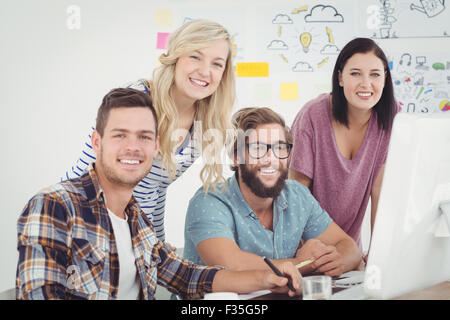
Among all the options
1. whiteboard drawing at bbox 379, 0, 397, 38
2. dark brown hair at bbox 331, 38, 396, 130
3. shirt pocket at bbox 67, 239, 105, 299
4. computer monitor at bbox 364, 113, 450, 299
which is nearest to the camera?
computer monitor at bbox 364, 113, 450, 299

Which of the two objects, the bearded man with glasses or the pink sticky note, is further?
the pink sticky note

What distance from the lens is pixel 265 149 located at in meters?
1.58

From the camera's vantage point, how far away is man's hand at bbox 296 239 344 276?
135cm

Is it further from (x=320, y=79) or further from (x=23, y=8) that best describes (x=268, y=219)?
(x=23, y=8)

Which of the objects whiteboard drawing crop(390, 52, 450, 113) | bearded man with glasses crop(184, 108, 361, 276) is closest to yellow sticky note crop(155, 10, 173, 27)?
whiteboard drawing crop(390, 52, 450, 113)

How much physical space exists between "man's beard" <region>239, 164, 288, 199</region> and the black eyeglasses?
49mm

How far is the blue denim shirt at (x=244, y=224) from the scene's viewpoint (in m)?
1.44

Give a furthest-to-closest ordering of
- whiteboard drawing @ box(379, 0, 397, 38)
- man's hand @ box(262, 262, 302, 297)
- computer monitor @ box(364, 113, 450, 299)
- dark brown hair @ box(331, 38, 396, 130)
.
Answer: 1. whiteboard drawing @ box(379, 0, 397, 38)
2. dark brown hair @ box(331, 38, 396, 130)
3. man's hand @ box(262, 262, 302, 297)
4. computer monitor @ box(364, 113, 450, 299)

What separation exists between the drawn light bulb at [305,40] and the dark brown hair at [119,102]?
197 centimetres

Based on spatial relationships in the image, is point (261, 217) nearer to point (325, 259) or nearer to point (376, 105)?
point (325, 259)

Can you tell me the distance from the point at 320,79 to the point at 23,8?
5.96ft

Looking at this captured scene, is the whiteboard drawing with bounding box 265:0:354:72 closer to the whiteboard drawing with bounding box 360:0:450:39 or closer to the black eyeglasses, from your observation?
the whiteboard drawing with bounding box 360:0:450:39

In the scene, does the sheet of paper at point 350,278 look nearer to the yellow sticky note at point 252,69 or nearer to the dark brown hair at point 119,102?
the dark brown hair at point 119,102

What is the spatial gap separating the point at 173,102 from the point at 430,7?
7.02 feet
